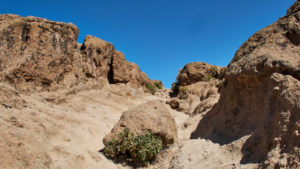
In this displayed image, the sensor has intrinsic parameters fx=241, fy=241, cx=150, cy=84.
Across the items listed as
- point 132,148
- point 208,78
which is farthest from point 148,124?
point 208,78

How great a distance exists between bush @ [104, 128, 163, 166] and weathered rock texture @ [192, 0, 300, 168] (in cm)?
161

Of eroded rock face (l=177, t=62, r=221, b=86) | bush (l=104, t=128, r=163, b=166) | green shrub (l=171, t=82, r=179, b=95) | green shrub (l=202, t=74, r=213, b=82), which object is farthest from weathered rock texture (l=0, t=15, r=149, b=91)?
green shrub (l=202, t=74, r=213, b=82)

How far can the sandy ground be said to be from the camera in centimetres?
404

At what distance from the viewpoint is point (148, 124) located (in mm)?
6789

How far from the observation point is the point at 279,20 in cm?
676

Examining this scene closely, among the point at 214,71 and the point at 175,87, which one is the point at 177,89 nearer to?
the point at 175,87

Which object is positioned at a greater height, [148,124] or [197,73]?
[197,73]

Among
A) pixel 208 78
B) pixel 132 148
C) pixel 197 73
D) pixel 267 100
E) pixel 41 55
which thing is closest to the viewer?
pixel 267 100

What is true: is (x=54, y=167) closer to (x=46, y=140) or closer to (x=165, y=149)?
(x=46, y=140)

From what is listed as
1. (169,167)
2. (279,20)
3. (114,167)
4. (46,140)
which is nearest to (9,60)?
(46,140)

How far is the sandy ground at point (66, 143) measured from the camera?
4.04 meters

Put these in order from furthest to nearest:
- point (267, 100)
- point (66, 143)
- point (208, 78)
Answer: point (208, 78) < point (66, 143) < point (267, 100)

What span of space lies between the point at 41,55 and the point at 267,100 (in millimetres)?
8901

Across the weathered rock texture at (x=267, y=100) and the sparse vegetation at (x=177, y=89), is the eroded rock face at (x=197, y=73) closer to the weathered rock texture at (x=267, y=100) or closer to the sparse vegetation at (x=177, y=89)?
the sparse vegetation at (x=177, y=89)
